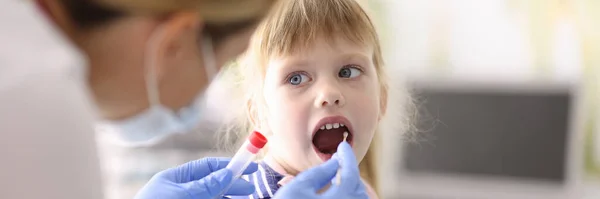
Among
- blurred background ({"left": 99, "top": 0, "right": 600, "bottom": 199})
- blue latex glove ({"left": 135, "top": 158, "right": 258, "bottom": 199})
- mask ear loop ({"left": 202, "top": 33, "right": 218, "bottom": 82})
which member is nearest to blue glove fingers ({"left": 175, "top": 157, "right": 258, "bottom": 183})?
blue latex glove ({"left": 135, "top": 158, "right": 258, "bottom": 199})

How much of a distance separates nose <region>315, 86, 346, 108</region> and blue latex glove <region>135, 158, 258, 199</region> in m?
0.08

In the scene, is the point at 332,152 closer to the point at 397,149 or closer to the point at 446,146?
the point at 397,149

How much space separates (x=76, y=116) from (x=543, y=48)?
5.54ft

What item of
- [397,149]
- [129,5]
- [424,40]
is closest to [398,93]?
[129,5]

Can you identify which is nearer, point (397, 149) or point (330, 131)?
point (330, 131)

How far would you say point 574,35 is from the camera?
1.85 m

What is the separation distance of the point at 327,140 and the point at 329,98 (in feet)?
0.13

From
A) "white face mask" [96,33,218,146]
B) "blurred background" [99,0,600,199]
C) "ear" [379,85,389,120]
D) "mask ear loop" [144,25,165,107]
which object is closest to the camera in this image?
"ear" [379,85,389,120]

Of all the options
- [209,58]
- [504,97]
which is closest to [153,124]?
[209,58]

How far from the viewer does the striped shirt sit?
0.49 meters

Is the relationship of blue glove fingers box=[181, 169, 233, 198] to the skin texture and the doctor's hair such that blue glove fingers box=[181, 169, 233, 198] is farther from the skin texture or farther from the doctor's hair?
the doctor's hair

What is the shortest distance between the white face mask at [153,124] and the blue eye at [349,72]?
1.14 ft

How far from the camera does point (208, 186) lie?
1.52ft

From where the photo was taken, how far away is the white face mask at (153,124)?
2.77ft
